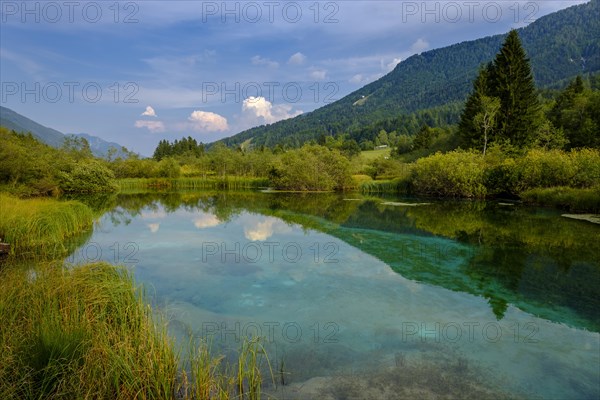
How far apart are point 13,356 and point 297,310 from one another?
532 cm

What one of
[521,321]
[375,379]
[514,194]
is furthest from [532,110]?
[375,379]

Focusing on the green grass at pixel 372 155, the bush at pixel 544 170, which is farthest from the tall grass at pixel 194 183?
the bush at pixel 544 170

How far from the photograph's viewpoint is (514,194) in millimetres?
33469

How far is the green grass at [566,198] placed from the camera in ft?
73.8

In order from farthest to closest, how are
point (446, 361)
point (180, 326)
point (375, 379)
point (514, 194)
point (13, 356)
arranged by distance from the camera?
point (514, 194) < point (180, 326) < point (446, 361) < point (375, 379) < point (13, 356)

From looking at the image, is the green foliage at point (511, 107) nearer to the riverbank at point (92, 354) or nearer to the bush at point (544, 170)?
the bush at point (544, 170)

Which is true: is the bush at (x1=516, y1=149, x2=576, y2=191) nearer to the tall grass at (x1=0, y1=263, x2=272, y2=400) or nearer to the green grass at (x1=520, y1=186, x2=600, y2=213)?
the green grass at (x1=520, y1=186, x2=600, y2=213)

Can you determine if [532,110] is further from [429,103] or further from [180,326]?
[429,103]

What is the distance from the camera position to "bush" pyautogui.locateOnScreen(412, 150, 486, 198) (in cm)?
3516

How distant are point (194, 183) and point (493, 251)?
2087 inches

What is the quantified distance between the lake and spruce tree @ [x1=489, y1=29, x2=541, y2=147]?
2915 cm

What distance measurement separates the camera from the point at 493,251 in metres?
14.0

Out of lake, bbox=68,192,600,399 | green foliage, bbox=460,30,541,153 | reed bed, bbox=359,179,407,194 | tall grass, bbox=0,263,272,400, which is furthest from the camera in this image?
reed bed, bbox=359,179,407,194

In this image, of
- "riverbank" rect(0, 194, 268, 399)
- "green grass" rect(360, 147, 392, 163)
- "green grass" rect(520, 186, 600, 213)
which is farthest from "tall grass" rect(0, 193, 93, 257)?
"green grass" rect(360, 147, 392, 163)
